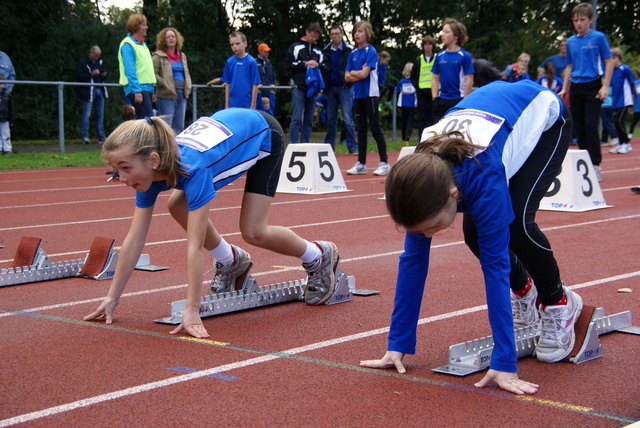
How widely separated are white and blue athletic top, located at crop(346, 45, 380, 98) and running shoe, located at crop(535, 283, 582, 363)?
27.3 feet

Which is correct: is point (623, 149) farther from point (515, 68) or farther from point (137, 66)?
point (137, 66)

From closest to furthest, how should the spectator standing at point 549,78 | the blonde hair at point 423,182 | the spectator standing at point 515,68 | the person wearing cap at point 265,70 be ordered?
the blonde hair at point 423,182
the person wearing cap at point 265,70
the spectator standing at point 515,68
the spectator standing at point 549,78

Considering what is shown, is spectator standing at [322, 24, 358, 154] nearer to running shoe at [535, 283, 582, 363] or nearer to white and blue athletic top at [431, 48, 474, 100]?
white and blue athletic top at [431, 48, 474, 100]

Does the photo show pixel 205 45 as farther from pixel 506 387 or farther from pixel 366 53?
pixel 506 387

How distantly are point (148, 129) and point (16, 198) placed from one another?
6.75 metres

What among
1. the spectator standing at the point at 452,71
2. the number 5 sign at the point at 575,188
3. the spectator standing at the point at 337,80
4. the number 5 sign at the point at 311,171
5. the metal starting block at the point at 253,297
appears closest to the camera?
the metal starting block at the point at 253,297

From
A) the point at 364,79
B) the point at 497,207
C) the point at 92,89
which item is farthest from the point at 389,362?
the point at 92,89

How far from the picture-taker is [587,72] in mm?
9977

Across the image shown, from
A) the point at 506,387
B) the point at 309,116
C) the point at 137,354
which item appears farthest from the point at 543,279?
the point at 309,116

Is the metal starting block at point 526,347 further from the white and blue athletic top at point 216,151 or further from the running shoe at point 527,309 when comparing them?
the white and blue athletic top at point 216,151

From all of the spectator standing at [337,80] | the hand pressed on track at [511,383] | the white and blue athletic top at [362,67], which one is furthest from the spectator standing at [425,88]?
the hand pressed on track at [511,383]

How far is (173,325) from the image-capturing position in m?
4.34

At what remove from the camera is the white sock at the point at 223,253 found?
482cm

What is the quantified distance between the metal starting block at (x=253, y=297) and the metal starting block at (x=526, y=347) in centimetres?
133
